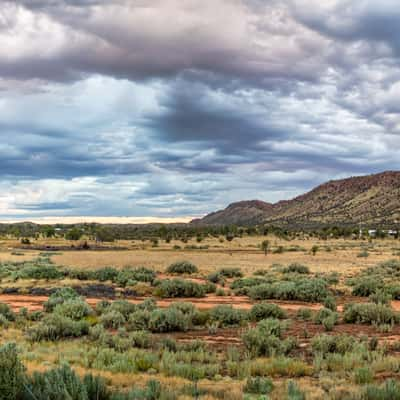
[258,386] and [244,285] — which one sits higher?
[258,386]

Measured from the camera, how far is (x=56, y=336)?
54.2ft

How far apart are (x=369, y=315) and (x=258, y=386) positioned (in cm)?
1040

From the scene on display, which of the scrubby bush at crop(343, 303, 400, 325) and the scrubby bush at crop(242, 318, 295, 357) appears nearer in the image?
the scrubby bush at crop(242, 318, 295, 357)

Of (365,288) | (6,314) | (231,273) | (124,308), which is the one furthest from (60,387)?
(231,273)

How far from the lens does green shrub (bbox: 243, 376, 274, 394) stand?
9.61 meters

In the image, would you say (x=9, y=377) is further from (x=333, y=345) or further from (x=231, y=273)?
(x=231, y=273)

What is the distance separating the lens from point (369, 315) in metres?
18.8

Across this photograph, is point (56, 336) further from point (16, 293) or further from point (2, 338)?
point (16, 293)

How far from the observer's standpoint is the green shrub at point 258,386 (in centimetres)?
961

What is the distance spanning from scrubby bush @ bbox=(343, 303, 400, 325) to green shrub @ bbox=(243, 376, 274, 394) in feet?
32.1

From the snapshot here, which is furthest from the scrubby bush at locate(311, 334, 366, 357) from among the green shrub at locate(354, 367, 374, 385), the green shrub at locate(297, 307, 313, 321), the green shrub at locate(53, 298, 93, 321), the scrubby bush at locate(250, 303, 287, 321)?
the green shrub at locate(53, 298, 93, 321)

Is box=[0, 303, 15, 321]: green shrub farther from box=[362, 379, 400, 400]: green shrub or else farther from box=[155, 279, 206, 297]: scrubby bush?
box=[362, 379, 400, 400]: green shrub

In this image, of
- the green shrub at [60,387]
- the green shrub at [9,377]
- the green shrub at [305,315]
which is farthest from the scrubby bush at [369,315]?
the green shrub at [9,377]

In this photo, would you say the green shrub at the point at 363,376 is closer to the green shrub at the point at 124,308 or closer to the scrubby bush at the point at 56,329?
the scrubby bush at the point at 56,329
